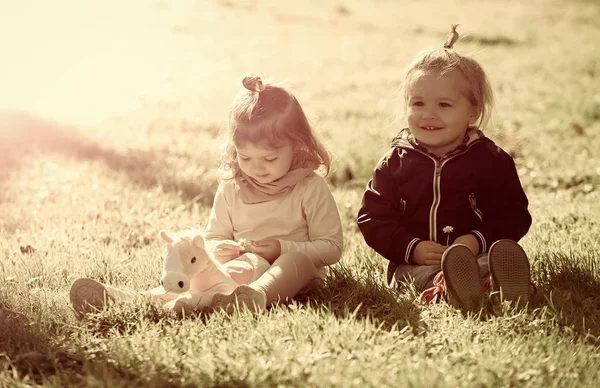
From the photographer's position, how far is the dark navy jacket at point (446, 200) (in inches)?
173

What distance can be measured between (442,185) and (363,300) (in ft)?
2.74

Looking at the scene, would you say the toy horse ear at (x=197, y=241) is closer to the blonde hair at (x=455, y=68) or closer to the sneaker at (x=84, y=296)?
the sneaker at (x=84, y=296)

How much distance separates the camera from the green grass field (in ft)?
10.5

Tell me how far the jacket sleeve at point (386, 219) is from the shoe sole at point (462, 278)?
1.96 feet

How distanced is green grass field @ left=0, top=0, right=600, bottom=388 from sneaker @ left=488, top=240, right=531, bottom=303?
0.14 m

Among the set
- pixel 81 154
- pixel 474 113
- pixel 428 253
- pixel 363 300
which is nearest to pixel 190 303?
pixel 363 300

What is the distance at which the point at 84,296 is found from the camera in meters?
3.84

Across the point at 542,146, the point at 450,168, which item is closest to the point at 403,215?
the point at 450,168

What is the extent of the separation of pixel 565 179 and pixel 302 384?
466cm

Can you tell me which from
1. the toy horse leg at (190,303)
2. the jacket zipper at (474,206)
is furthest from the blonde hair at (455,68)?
the toy horse leg at (190,303)

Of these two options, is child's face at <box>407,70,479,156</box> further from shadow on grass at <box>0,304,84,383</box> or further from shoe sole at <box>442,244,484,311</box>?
shadow on grass at <box>0,304,84,383</box>

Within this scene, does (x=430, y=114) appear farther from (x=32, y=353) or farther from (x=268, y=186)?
(x=32, y=353)

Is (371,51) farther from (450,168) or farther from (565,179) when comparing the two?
(450,168)

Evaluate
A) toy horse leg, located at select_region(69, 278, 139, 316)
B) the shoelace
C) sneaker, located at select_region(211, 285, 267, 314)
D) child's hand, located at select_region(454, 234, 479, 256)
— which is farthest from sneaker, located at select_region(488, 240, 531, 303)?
toy horse leg, located at select_region(69, 278, 139, 316)
